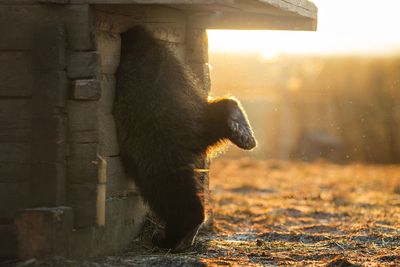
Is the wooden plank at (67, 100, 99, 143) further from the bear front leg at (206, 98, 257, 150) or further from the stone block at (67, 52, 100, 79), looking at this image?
the bear front leg at (206, 98, 257, 150)

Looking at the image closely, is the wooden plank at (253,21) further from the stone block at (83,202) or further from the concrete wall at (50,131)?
the stone block at (83,202)

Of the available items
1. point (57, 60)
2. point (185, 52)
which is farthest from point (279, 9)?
point (57, 60)

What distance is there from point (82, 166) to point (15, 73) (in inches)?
33.3

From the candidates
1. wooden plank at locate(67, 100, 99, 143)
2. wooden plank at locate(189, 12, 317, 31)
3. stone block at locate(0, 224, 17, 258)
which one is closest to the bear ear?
wooden plank at locate(67, 100, 99, 143)

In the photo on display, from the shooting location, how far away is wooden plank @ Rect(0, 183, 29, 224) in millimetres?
6496

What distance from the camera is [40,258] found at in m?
6.18

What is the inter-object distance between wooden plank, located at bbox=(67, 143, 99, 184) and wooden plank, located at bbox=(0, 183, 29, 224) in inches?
13.9

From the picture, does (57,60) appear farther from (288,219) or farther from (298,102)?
(298,102)

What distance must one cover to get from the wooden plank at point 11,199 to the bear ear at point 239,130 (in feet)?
5.78

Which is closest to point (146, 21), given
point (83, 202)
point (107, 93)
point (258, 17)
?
point (107, 93)

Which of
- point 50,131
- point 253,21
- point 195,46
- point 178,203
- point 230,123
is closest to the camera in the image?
point 50,131

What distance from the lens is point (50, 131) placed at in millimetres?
6352

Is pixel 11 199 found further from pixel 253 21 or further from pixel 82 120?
pixel 253 21

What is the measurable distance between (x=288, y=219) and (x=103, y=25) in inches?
176
